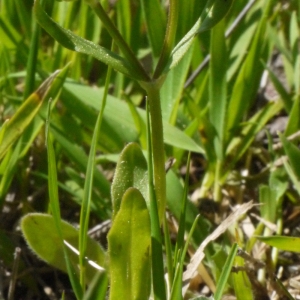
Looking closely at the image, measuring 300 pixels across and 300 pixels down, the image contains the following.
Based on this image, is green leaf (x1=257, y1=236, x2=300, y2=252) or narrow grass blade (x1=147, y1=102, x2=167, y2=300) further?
green leaf (x1=257, y1=236, x2=300, y2=252)

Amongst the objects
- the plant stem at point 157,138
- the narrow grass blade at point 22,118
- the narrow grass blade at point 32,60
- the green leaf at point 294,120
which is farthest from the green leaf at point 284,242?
the narrow grass blade at point 32,60

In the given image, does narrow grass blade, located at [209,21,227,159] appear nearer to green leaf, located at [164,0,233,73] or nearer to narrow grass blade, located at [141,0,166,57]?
narrow grass blade, located at [141,0,166,57]

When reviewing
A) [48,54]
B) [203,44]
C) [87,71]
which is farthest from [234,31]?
[48,54]

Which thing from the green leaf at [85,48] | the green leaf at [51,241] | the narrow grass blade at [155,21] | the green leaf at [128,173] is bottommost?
the green leaf at [51,241]

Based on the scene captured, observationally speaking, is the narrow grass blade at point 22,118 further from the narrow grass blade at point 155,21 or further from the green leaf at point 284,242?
the green leaf at point 284,242

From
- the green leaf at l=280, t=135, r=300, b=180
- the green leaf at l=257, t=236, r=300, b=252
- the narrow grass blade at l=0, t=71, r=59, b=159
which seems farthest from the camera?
the green leaf at l=280, t=135, r=300, b=180

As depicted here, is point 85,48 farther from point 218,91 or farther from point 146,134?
point 218,91

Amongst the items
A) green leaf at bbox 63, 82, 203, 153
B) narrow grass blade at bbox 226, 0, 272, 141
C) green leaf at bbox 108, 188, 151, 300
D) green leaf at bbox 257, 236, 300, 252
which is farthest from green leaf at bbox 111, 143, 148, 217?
narrow grass blade at bbox 226, 0, 272, 141
